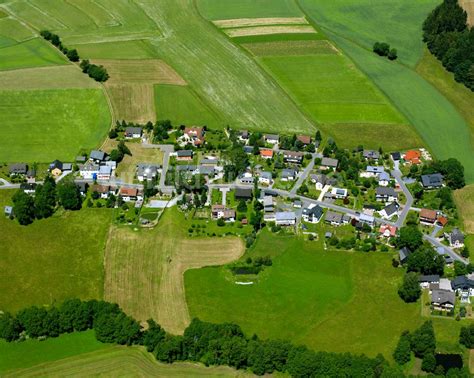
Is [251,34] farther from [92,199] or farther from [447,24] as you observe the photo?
[92,199]

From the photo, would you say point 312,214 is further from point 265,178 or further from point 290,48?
point 290,48

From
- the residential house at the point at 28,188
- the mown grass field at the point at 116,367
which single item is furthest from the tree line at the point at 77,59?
the mown grass field at the point at 116,367

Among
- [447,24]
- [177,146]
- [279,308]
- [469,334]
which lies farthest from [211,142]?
[447,24]

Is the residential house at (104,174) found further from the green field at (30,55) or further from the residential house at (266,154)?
the green field at (30,55)

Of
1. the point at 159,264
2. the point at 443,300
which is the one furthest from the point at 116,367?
the point at 443,300

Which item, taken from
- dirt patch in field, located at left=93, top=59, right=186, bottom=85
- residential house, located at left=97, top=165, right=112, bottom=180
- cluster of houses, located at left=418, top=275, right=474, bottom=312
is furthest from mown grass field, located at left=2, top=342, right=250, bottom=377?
dirt patch in field, located at left=93, top=59, right=186, bottom=85

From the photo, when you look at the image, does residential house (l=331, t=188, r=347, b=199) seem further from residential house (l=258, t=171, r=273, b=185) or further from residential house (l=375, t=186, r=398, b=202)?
residential house (l=258, t=171, r=273, b=185)
